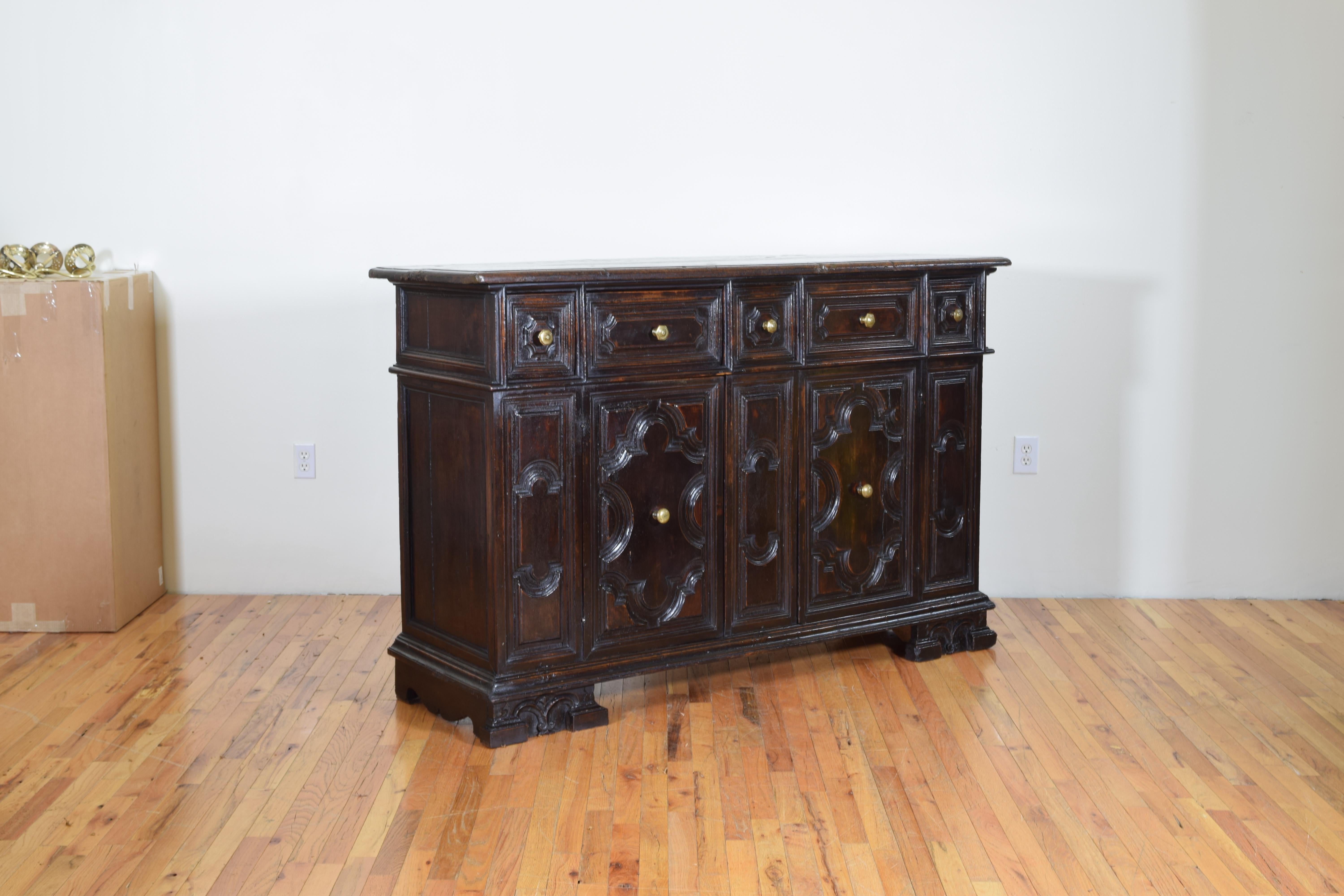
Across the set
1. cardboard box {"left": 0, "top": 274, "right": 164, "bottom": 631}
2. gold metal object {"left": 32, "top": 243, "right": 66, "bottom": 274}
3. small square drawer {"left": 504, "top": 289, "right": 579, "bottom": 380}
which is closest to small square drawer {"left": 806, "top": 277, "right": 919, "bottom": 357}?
small square drawer {"left": 504, "top": 289, "right": 579, "bottom": 380}

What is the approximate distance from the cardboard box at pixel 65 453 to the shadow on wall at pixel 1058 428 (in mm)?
2249

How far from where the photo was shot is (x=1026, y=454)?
336cm

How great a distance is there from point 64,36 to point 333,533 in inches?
57.1

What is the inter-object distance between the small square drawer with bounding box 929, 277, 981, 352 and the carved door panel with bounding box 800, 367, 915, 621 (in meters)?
0.11

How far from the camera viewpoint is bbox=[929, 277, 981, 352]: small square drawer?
8.97ft

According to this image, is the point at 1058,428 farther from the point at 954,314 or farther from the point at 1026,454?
the point at 954,314

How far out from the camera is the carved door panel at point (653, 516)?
2.41 m

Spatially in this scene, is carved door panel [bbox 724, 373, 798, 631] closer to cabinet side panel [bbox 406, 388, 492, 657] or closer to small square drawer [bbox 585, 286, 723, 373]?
small square drawer [bbox 585, 286, 723, 373]

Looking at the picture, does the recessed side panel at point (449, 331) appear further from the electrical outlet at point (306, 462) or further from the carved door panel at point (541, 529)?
the electrical outlet at point (306, 462)

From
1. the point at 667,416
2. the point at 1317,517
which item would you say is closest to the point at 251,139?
the point at 667,416

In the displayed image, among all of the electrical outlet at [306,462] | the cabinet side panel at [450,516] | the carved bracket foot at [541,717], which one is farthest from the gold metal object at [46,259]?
the carved bracket foot at [541,717]

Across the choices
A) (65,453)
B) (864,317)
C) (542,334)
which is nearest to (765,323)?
(864,317)

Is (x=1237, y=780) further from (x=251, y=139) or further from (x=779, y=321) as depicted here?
(x=251, y=139)

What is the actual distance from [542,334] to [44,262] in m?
1.50
